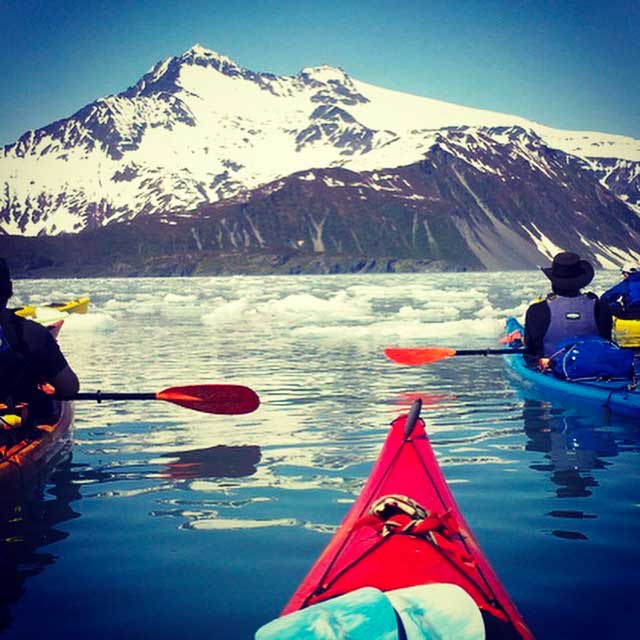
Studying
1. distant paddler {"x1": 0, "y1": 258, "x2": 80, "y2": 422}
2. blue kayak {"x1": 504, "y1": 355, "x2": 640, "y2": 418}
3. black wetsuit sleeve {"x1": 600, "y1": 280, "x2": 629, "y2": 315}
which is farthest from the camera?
black wetsuit sleeve {"x1": 600, "y1": 280, "x2": 629, "y2": 315}

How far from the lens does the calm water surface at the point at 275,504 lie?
3.95m

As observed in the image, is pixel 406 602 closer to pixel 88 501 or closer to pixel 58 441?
pixel 88 501

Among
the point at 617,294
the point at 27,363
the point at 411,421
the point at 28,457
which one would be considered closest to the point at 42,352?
the point at 27,363

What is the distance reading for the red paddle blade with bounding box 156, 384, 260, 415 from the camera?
22.7 ft

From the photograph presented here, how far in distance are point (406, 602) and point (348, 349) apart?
13558mm

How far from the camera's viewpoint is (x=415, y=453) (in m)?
4.82

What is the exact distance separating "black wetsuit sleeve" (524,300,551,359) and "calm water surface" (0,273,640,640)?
75 cm

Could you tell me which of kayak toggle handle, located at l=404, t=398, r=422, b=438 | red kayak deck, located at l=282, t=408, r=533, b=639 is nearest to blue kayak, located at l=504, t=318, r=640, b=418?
kayak toggle handle, located at l=404, t=398, r=422, b=438

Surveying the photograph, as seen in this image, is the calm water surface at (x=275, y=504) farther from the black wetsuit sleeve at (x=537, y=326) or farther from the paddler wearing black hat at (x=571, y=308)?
the paddler wearing black hat at (x=571, y=308)

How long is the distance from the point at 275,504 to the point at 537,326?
4.92m

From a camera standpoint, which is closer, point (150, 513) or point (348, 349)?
point (150, 513)

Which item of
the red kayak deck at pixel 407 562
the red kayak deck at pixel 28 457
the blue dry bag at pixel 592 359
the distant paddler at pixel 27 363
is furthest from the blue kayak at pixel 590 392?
the red kayak deck at pixel 28 457

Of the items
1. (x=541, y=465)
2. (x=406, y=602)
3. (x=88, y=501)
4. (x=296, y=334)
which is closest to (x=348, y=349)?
(x=296, y=334)

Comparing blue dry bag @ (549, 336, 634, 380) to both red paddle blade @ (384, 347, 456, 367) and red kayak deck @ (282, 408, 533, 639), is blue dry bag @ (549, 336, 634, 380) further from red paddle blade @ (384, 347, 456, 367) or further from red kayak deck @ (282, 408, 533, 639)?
red kayak deck @ (282, 408, 533, 639)
